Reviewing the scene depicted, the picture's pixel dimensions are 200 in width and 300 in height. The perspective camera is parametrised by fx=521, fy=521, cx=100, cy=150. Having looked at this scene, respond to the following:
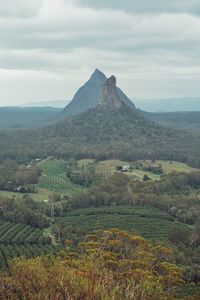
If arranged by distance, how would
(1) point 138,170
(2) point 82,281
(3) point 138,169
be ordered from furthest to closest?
(3) point 138,169
(1) point 138,170
(2) point 82,281

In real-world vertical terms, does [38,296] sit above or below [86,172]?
above

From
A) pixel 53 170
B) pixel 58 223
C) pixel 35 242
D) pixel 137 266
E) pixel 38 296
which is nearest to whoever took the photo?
pixel 38 296

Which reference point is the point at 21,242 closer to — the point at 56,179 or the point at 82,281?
the point at 82,281

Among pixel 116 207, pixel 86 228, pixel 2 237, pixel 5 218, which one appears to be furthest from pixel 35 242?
pixel 116 207

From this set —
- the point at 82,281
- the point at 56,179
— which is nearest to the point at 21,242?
the point at 82,281

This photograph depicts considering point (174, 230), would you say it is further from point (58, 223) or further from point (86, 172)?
point (86, 172)

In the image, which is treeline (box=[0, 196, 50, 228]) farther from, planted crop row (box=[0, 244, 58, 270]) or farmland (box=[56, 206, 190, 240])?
planted crop row (box=[0, 244, 58, 270])
